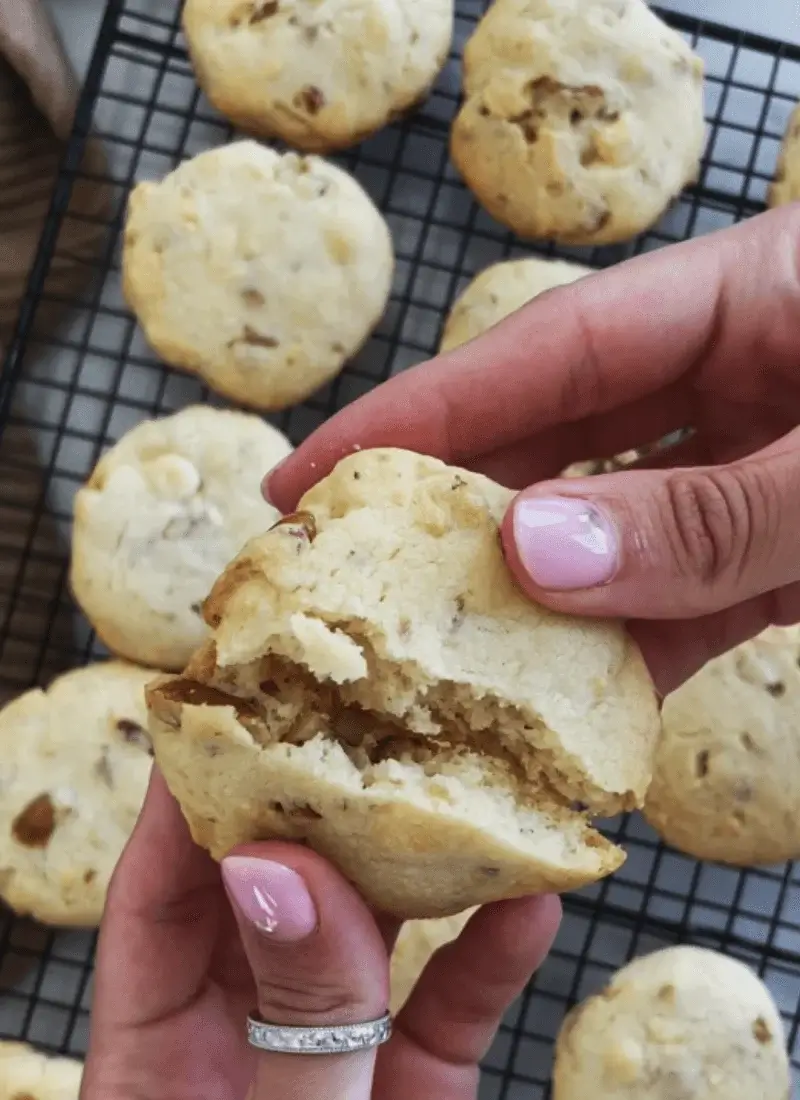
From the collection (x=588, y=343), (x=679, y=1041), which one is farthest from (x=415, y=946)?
(x=588, y=343)

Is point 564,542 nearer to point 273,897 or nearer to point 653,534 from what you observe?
point 653,534

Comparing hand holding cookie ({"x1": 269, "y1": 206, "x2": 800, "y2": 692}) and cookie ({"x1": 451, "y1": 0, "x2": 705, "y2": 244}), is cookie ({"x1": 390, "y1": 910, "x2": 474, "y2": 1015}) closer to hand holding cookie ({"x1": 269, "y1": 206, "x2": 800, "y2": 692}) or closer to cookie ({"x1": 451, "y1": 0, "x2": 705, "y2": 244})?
hand holding cookie ({"x1": 269, "y1": 206, "x2": 800, "y2": 692})

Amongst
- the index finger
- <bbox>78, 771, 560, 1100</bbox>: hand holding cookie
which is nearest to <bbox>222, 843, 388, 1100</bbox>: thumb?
<bbox>78, 771, 560, 1100</bbox>: hand holding cookie

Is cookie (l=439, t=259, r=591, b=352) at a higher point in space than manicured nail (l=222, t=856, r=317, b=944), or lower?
higher

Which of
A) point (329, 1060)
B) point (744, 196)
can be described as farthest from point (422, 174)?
point (329, 1060)

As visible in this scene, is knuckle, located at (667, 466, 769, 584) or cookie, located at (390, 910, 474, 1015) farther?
cookie, located at (390, 910, 474, 1015)

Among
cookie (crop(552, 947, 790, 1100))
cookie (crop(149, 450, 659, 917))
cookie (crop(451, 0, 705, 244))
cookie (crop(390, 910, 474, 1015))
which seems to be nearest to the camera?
cookie (crop(149, 450, 659, 917))

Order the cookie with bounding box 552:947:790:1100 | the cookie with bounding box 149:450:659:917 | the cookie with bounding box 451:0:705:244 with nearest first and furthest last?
the cookie with bounding box 149:450:659:917 < the cookie with bounding box 552:947:790:1100 < the cookie with bounding box 451:0:705:244
